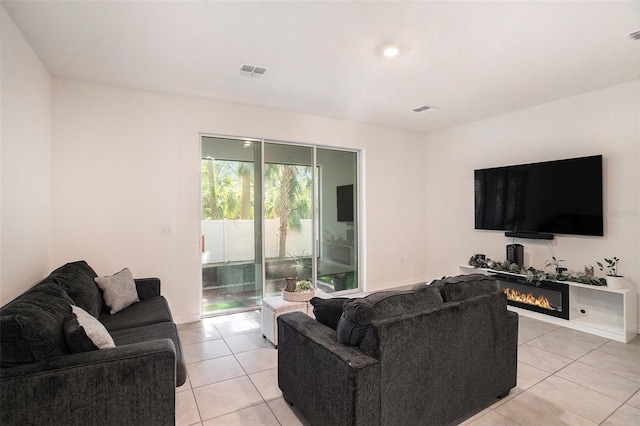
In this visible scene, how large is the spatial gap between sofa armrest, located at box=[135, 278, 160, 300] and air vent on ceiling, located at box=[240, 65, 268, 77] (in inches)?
95.4

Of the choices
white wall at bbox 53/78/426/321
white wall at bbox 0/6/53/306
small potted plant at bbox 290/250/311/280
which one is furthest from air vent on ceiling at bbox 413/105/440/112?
white wall at bbox 0/6/53/306

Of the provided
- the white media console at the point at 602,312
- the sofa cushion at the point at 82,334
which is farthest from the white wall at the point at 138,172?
the white media console at the point at 602,312

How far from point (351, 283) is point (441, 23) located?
13.4 feet

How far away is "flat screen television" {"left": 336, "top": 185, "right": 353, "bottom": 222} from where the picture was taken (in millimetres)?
5430

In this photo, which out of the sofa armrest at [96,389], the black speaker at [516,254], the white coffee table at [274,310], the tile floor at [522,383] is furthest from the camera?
the black speaker at [516,254]

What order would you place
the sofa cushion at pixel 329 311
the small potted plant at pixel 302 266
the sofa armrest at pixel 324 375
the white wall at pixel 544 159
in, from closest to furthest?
the sofa armrest at pixel 324 375 → the sofa cushion at pixel 329 311 → the white wall at pixel 544 159 → the small potted plant at pixel 302 266

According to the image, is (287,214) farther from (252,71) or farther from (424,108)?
(424,108)

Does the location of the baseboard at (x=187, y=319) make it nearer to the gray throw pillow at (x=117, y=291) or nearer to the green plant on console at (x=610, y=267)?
the gray throw pillow at (x=117, y=291)

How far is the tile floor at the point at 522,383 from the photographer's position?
7.12 ft

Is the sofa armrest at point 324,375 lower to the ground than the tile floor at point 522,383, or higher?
higher

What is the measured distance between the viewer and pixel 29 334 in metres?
1.46

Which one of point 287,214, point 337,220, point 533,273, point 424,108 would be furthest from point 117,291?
point 533,273

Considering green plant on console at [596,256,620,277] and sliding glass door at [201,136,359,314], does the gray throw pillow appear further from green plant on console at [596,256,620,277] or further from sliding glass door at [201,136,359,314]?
green plant on console at [596,256,620,277]

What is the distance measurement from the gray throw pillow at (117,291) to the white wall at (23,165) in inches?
21.6
